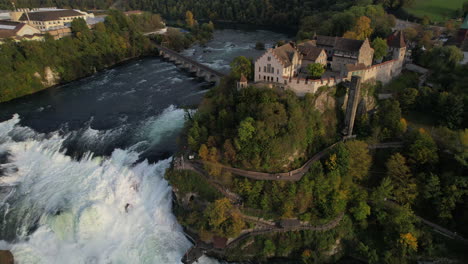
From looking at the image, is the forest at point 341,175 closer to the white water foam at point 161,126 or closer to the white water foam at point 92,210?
the white water foam at point 92,210

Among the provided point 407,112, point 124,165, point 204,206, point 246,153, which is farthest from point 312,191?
point 124,165

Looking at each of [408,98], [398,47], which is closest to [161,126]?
[408,98]

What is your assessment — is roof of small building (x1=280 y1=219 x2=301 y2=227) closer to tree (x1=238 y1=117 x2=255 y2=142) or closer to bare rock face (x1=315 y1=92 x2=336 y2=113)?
tree (x1=238 y1=117 x2=255 y2=142)

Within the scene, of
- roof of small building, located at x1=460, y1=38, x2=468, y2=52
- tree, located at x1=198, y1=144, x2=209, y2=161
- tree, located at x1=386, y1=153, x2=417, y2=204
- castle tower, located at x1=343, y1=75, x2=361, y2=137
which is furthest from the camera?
roof of small building, located at x1=460, y1=38, x2=468, y2=52

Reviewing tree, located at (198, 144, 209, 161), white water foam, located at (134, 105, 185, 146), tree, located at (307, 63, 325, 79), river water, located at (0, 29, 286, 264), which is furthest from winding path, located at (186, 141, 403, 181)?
white water foam, located at (134, 105, 185, 146)

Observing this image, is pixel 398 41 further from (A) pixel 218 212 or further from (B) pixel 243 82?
(A) pixel 218 212

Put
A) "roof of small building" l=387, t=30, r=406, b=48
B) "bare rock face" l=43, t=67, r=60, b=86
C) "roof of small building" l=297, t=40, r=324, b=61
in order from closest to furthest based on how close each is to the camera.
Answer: "roof of small building" l=297, t=40, r=324, b=61
"roof of small building" l=387, t=30, r=406, b=48
"bare rock face" l=43, t=67, r=60, b=86
